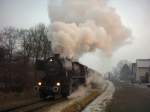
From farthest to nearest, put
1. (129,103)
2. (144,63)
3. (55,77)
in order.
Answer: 1. (144,63)
2. (55,77)
3. (129,103)

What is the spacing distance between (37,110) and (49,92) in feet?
30.3

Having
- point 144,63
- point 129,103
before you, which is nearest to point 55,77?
point 129,103

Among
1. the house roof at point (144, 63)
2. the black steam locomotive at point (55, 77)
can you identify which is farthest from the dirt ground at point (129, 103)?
the house roof at point (144, 63)

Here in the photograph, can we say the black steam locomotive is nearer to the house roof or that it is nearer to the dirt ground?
the dirt ground

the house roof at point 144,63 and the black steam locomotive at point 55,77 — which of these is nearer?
the black steam locomotive at point 55,77

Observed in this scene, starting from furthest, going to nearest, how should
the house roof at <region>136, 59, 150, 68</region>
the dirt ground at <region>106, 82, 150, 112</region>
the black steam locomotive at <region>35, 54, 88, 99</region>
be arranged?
the house roof at <region>136, 59, 150, 68</region> → the black steam locomotive at <region>35, 54, 88, 99</region> → the dirt ground at <region>106, 82, 150, 112</region>

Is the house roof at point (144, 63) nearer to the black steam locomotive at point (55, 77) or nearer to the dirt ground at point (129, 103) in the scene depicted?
the dirt ground at point (129, 103)

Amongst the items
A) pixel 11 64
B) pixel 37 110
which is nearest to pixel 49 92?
pixel 11 64

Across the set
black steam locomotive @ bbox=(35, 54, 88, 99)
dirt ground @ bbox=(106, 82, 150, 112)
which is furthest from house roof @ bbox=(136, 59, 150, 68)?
black steam locomotive @ bbox=(35, 54, 88, 99)

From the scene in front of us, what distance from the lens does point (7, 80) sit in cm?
3434

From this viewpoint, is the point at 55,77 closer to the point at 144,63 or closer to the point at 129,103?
the point at 129,103

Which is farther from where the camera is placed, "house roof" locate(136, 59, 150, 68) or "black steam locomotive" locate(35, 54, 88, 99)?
"house roof" locate(136, 59, 150, 68)

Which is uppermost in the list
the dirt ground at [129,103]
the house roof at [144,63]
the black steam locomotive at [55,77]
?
the house roof at [144,63]

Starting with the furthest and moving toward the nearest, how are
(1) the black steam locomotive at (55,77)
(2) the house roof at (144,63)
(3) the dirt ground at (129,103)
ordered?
(2) the house roof at (144,63), (1) the black steam locomotive at (55,77), (3) the dirt ground at (129,103)
